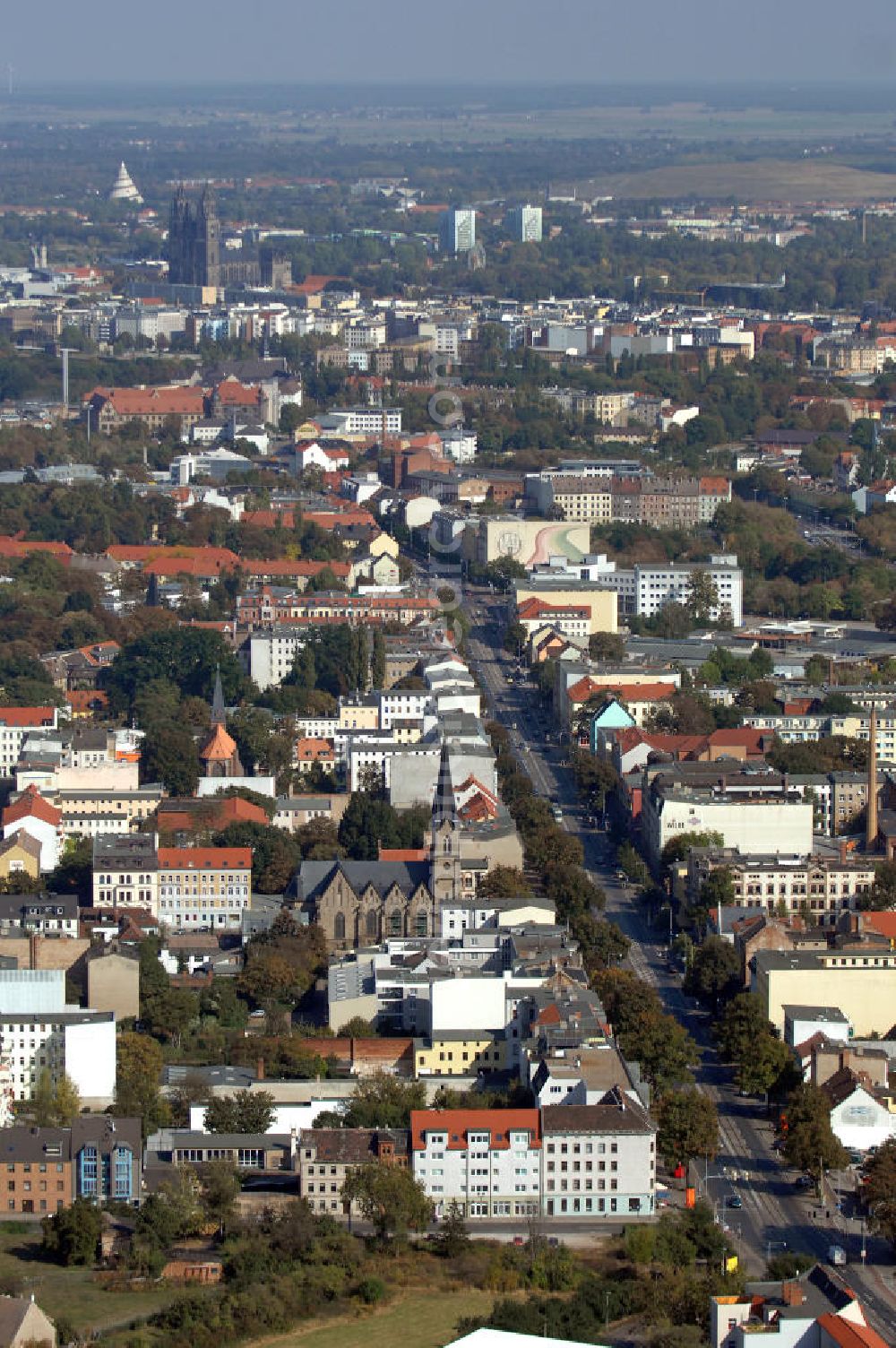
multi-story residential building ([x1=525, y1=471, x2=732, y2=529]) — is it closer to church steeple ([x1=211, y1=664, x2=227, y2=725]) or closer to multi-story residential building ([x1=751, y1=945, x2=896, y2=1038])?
church steeple ([x1=211, y1=664, x2=227, y2=725])

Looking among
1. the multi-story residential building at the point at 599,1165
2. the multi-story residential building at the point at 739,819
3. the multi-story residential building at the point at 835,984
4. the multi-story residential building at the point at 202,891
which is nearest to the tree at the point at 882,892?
the multi-story residential building at the point at 739,819

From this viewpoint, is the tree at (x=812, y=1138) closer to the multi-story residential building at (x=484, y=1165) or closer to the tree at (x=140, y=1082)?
the multi-story residential building at (x=484, y=1165)

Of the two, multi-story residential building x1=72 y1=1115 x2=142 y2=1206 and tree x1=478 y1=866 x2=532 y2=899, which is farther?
tree x1=478 y1=866 x2=532 y2=899

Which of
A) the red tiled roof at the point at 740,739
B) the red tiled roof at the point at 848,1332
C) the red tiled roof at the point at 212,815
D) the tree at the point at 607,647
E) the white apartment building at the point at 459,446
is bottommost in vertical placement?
the white apartment building at the point at 459,446

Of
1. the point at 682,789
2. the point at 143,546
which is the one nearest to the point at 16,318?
the point at 143,546

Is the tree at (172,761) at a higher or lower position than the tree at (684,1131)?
lower

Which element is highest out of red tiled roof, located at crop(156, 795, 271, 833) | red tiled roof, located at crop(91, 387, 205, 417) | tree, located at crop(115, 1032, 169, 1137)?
tree, located at crop(115, 1032, 169, 1137)

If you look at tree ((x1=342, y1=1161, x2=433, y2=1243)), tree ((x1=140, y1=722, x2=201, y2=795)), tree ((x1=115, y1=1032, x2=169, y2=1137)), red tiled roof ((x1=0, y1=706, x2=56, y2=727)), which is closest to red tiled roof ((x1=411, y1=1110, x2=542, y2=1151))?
tree ((x1=342, y1=1161, x2=433, y2=1243))
